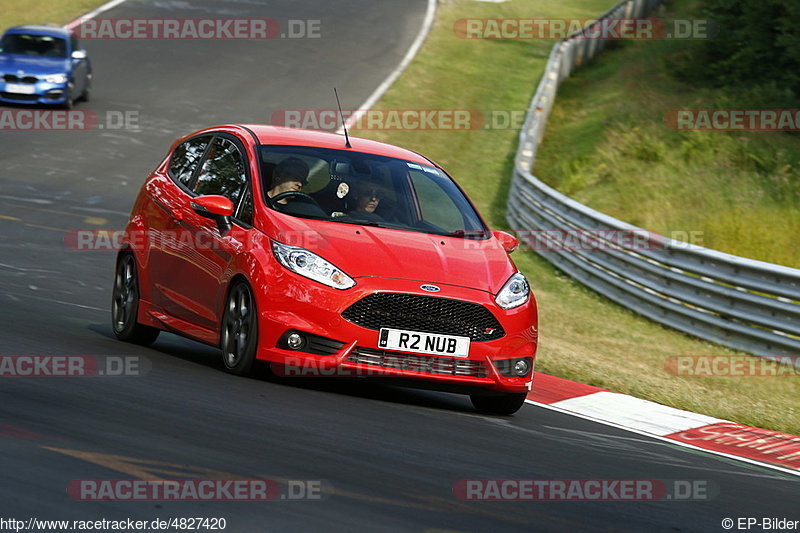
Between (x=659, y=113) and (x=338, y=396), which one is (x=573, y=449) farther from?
(x=659, y=113)

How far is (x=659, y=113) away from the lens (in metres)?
29.1

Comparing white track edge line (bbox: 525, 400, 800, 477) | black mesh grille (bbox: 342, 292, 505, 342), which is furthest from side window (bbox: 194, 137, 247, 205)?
white track edge line (bbox: 525, 400, 800, 477)

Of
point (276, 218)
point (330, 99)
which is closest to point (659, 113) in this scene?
point (330, 99)

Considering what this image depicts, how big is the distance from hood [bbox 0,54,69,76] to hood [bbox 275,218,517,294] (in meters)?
19.3

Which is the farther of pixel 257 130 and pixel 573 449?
pixel 257 130

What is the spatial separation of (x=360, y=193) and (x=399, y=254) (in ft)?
2.87

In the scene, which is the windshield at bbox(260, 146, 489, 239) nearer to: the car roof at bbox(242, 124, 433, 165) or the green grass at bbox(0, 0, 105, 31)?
the car roof at bbox(242, 124, 433, 165)

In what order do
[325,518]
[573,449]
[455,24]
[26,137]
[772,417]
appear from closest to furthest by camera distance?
[325,518] → [573,449] → [772,417] → [26,137] → [455,24]

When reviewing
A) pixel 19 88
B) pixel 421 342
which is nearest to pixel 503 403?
pixel 421 342

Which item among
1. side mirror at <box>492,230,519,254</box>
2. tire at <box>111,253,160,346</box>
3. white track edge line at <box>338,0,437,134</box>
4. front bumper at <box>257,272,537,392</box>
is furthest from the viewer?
white track edge line at <box>338,0,437,134</box>

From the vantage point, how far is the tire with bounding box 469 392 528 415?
8.59 metres

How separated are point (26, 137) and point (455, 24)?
2173cm

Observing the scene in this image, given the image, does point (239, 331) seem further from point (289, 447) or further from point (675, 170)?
point (675, 170)

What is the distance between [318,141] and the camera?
9.42 meters
